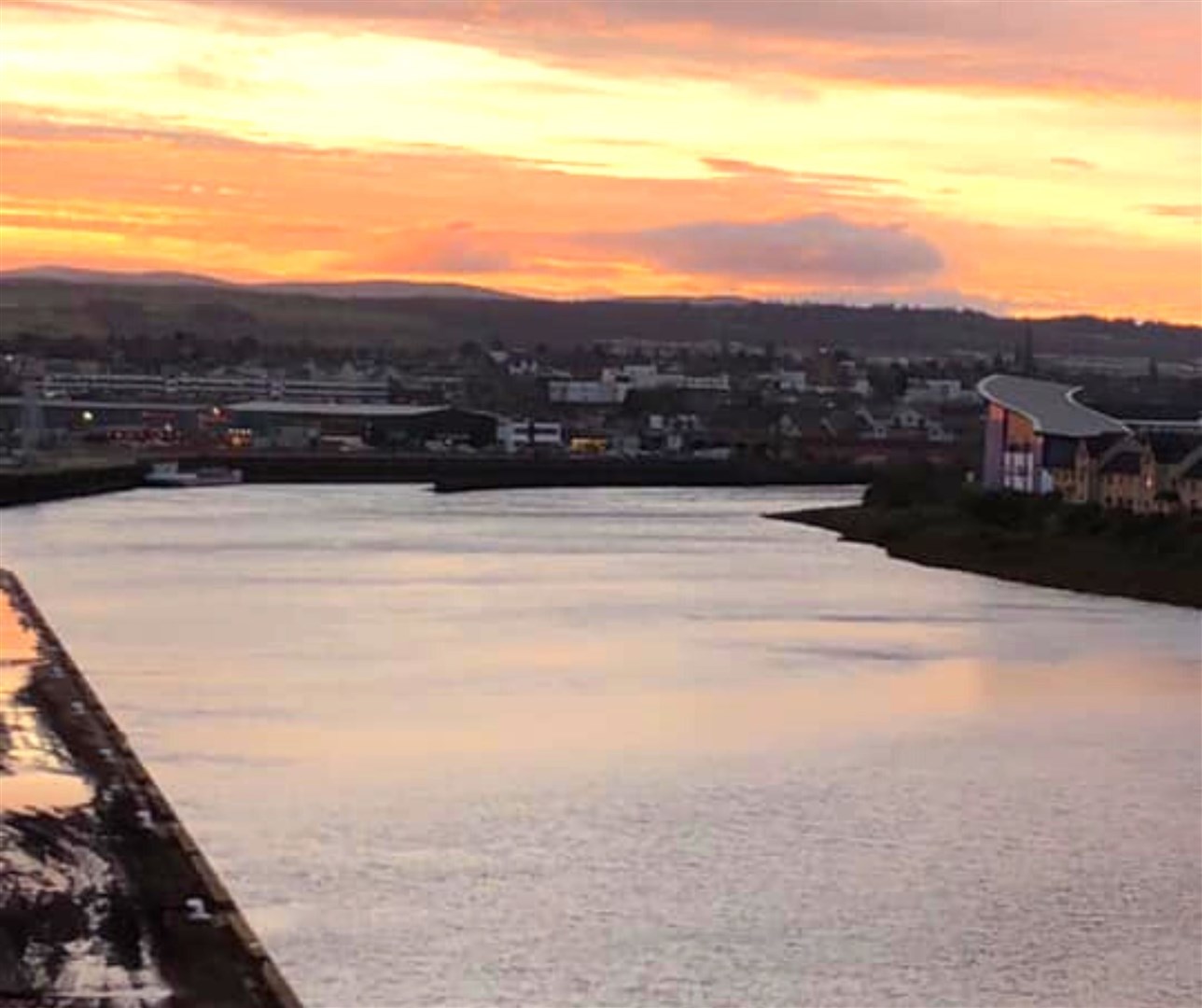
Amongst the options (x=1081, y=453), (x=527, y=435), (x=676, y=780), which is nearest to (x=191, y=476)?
(x=527, y=435)

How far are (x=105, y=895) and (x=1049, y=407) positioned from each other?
25.0 m

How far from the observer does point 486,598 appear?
51.8 feet

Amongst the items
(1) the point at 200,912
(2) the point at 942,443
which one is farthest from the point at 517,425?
(1) the point at 200,912

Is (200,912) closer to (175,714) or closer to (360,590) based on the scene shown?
(175,714)

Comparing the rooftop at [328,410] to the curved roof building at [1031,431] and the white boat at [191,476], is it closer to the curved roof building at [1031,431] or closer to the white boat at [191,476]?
the white boat at [191,476]

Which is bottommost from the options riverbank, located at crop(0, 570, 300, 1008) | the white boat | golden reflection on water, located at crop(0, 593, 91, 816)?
the white boat

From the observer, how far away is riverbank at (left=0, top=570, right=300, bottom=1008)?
17.3 ft

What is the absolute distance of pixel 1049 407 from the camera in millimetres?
30094

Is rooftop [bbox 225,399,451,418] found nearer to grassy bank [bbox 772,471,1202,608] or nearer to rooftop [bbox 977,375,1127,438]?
rooftop [bbox 977,375,1127,438]

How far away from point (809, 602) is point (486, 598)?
2.07 metres

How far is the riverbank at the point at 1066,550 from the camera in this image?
17562 millimetres

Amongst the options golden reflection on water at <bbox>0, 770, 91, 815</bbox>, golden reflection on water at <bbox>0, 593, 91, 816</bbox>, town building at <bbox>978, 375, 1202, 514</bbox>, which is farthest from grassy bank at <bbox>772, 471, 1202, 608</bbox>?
golden reflection on water at <bbox>0, 770, 91, 815</bbox>

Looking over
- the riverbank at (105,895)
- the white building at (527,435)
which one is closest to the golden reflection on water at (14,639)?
the riverbank at (105,895)

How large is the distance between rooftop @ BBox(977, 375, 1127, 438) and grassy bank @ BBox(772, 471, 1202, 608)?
224 centimetres
